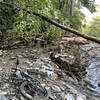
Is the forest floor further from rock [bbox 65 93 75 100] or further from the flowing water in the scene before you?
the flowing water

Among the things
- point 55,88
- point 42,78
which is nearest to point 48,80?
point 42,78

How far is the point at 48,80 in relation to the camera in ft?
10.8

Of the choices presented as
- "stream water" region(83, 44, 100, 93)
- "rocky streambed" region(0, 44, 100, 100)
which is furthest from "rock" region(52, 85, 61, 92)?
"stream water" region(83, 44, 100, 93)

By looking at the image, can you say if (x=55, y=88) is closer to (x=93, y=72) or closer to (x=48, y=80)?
(x=48, y=80)

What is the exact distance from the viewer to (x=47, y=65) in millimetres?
4109

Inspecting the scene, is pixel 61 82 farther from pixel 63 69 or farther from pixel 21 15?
pixel 21 15

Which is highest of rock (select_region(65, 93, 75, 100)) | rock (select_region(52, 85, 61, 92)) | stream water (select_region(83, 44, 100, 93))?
rock (select_region(52, 85, 61, 92))

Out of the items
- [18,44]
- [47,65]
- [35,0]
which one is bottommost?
[47,65]

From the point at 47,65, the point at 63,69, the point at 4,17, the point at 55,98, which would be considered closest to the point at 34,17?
the point at 4,17

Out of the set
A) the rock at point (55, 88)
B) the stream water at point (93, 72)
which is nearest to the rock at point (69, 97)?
the rock at point (55, 88)

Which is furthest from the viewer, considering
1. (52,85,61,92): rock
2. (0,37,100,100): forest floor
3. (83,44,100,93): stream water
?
(83,44,100,93): stream water

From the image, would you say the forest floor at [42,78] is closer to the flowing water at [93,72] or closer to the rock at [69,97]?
the rock at [69,97]

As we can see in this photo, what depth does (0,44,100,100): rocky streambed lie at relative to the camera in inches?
108

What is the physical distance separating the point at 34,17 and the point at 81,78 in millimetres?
2290
